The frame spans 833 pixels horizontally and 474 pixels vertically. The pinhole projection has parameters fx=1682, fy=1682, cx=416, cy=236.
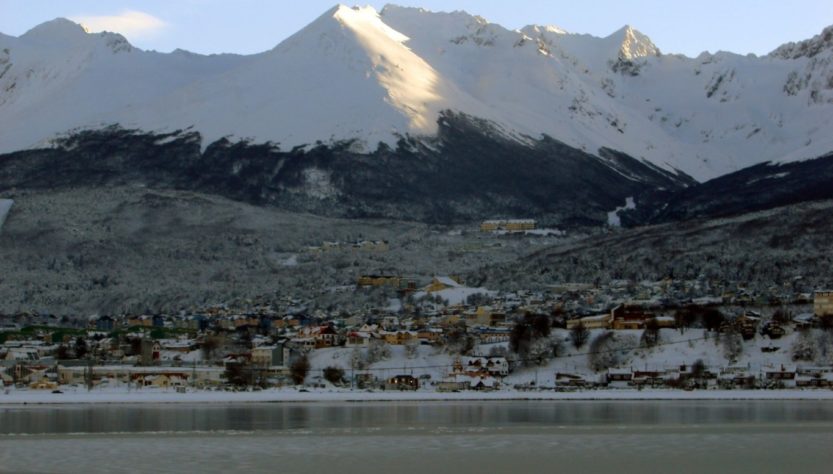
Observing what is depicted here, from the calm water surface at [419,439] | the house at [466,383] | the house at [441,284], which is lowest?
the calm water surface at [419,439]

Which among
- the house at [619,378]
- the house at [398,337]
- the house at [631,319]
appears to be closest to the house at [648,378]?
the house at [619,378]

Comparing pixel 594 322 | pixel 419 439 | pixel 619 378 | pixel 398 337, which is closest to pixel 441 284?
pixel 398 337

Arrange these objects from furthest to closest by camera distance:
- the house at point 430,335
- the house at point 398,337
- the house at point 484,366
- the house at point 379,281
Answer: the house at point 379,281, the house at point 430,335, the house at point 398,337, the house at point 484,366

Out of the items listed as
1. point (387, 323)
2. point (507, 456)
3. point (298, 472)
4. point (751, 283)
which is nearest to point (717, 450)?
point (507, 456)

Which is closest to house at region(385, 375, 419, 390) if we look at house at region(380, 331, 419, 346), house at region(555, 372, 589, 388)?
house at region(555, 372, 589, 388)

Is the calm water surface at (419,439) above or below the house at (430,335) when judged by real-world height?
below

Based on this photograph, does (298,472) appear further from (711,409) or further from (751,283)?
(751,283)

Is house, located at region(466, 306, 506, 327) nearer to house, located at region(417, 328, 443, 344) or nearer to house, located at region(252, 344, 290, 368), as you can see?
house, located at region(417, 328, 443, 344)

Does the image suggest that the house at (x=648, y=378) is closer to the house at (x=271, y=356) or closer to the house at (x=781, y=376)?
the house at (x=781, y=376)
